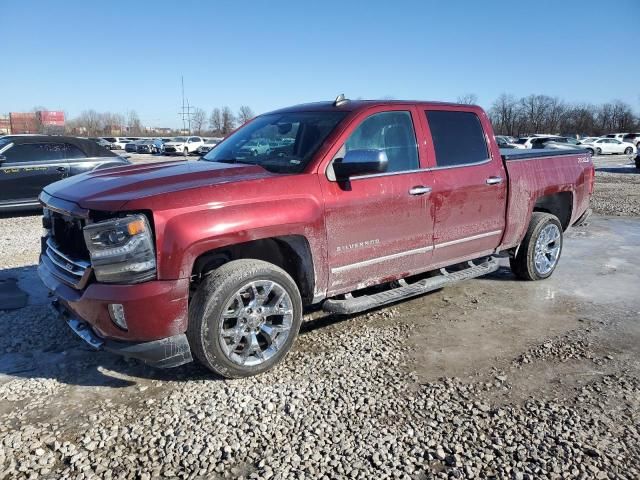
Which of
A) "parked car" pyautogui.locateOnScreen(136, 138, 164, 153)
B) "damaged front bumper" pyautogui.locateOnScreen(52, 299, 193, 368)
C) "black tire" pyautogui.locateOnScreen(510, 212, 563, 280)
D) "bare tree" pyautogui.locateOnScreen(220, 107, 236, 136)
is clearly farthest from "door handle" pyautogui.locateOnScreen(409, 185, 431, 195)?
"bare tree" pyautogui.locateOnScreen(220, 107, 236, 136)

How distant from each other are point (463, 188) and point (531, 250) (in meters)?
1.64

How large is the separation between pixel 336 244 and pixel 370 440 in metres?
1.47

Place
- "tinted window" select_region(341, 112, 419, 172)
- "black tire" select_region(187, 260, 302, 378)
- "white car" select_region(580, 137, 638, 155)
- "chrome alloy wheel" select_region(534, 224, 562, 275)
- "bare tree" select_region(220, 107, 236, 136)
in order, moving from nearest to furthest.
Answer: "black tire" select_region(187, 260, 302, 378) → "tinted window" select_region(341, 112, 419, 172) → "chrome alloy wheel" select_region(534, 224, 562, 275) → "white car" select_region(580, 137, 638, 155) → "bare tree" select_region(220, 107, 236, 136)

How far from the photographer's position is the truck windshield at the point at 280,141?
3.98 metres

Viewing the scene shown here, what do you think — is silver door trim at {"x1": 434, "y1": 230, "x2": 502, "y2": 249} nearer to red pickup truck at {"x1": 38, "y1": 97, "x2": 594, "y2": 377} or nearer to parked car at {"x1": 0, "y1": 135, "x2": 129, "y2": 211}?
red pickup truck at {"x1": 38, "y1": 97, "x2": 594, "y2": 377}

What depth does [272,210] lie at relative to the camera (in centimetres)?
349

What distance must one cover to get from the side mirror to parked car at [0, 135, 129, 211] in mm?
7482

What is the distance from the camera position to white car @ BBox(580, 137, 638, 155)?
3797cm

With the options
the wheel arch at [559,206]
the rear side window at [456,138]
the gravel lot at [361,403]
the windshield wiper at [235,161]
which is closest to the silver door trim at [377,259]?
the gravel lot at [361,403]

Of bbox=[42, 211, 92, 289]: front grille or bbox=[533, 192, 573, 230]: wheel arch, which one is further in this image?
bbox=[533, 192, 573, 230]: wheel arch

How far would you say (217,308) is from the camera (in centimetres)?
333

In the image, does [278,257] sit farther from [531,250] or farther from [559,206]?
[559,206]

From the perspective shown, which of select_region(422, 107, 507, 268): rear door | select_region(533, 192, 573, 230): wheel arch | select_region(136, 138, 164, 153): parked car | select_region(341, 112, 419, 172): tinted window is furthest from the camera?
select_region(136, 138, 164, 153): parked car

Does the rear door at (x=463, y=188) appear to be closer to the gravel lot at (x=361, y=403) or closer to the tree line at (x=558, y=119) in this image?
the gravel lot at (x=361, y=403)
